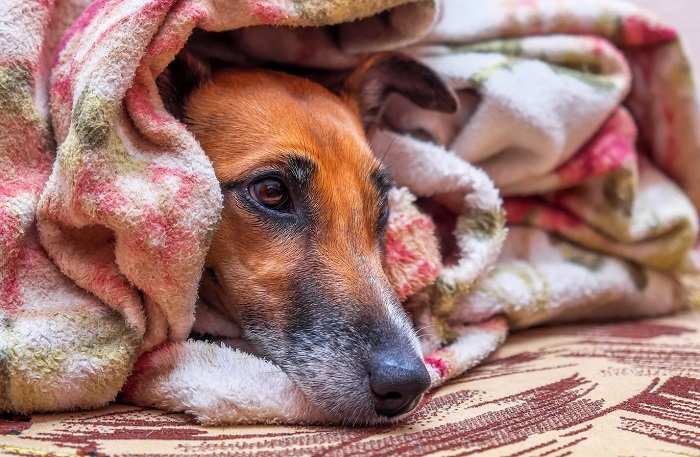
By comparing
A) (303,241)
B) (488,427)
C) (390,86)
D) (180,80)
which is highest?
(180,80)

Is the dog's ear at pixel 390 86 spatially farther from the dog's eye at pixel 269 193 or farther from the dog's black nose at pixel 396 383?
the dog's black nose at pixel 396 383

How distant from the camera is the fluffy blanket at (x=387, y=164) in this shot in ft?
3.89

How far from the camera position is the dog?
120 centimetres

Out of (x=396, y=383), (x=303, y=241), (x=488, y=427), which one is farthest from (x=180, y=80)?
(x=488, y=427)

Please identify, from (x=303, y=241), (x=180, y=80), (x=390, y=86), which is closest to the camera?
(x=303, y=241)

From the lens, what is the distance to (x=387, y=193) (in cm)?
156

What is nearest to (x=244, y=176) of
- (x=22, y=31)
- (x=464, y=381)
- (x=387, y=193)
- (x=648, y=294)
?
(x=387, y=193)

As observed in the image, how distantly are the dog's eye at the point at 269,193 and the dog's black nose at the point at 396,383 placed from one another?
0.39 meters

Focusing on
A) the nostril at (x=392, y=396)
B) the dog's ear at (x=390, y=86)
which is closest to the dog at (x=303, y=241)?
the nostril at (x=392, y=396)

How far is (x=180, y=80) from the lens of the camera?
151cm

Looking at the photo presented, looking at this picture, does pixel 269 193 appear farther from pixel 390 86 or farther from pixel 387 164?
pixel 390 86

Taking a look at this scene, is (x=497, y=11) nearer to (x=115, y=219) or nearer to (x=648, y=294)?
(x=648, y=294)

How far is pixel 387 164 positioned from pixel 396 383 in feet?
2.37

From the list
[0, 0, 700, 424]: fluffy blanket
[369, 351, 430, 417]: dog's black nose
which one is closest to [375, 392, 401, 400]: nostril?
[369, 351, 430, 417]: dog's black nose
